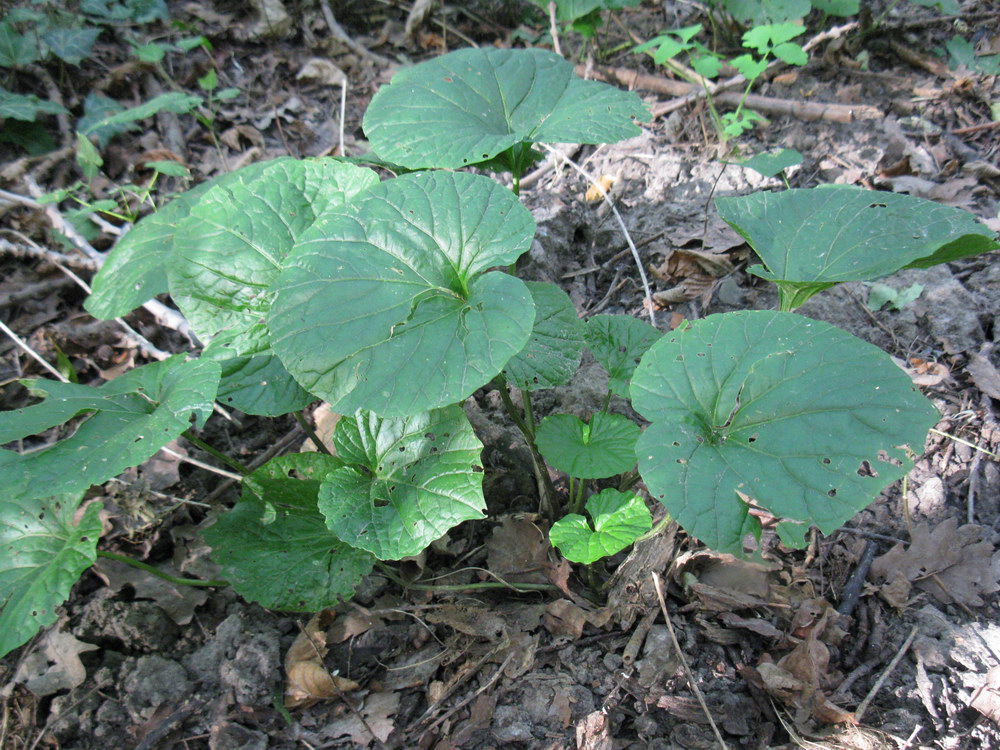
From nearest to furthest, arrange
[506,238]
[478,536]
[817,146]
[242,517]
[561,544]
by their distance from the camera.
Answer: [506,238] < [561,544] < [242,517] < [478,536] < [817,146]

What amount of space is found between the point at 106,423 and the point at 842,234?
1883 mm

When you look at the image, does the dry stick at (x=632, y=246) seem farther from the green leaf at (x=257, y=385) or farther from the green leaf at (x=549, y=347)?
the green leaf at (x=257, y=385)

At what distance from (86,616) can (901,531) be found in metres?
2.43

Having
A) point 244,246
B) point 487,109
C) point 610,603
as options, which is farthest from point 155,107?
point 610,603

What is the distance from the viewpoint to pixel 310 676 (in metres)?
1.79

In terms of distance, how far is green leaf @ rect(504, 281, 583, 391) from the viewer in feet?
5.68

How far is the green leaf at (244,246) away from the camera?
1.80m

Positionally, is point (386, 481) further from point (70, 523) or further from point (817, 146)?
point (817, 146)

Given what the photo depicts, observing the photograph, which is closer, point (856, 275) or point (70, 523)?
point (856, 275)

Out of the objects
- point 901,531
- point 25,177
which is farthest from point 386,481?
point 25,177

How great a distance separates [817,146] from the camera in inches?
121

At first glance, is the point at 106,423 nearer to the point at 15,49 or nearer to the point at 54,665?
the point at 54,665

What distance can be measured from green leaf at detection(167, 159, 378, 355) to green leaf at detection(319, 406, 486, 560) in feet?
1.36

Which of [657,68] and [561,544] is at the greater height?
[657,68]
